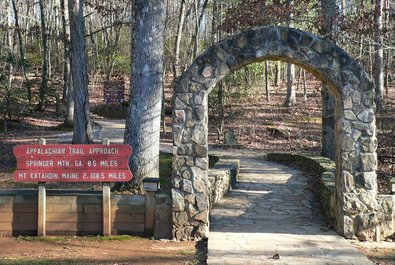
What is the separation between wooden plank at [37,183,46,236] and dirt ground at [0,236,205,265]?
17cm

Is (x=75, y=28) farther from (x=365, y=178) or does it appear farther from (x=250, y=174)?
(x=365, y=178)

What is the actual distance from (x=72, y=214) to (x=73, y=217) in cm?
5

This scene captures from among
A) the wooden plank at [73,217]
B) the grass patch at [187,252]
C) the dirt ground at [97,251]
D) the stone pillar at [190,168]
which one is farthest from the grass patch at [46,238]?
the grass patch at [187,252]

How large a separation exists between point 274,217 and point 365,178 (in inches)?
79.0

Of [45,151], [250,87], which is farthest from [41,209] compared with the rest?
[250,87]

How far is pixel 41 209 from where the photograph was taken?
26.6 ft

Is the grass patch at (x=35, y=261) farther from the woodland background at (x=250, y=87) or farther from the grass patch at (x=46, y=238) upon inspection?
Result: the woodland background at (x=250, y=87)

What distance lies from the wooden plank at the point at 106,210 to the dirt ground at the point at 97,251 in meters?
0.15

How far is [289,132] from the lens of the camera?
73.8 ft

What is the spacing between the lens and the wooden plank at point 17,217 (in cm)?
825

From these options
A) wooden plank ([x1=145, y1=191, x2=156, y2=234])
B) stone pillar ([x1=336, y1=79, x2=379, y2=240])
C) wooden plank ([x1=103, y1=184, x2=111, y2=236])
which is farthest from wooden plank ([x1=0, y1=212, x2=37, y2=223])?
stone pillar ([x1=336, y1=79, x2=379, y2=240])

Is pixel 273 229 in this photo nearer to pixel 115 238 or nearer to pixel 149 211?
pixel 149 211

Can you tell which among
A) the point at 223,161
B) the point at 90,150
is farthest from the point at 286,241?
the point at 223,161

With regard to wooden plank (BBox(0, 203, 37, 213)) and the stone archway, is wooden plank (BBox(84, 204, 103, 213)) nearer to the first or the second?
wooden plank (BBox(0, 203, 37, 213))
